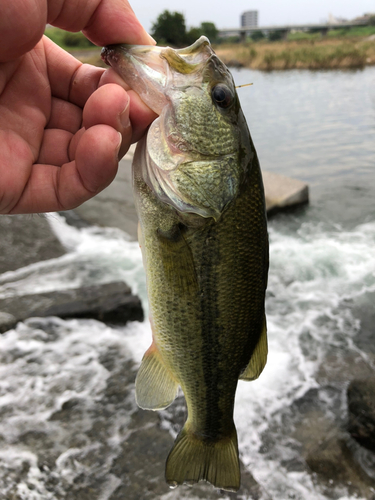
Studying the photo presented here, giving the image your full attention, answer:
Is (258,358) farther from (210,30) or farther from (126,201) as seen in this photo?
(210,30)

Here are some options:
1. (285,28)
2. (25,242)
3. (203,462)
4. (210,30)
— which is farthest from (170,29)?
(203,462)

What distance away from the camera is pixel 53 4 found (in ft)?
6.13

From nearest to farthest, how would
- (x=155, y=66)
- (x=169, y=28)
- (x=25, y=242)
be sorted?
(x=155, y=66)
(x=25, y=242)
(x=169, y=28)

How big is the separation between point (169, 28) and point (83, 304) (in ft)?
190

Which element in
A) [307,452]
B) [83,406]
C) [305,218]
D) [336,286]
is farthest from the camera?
[305,218]

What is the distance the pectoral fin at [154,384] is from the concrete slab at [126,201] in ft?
20.5

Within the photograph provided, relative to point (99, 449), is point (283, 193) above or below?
below

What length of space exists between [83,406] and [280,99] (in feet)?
66.1

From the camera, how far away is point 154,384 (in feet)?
6.93

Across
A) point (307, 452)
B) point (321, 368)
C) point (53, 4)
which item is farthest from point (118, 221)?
point (53, 4)

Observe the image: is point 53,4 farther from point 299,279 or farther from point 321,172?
point 321,172

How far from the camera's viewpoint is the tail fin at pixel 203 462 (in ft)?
6.98

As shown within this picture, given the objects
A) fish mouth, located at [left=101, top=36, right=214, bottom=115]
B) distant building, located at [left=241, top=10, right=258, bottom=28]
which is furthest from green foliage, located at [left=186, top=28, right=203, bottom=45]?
distant building, located at [left=241, top=10, right=258, bottom=28]

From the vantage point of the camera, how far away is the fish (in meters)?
1.76
